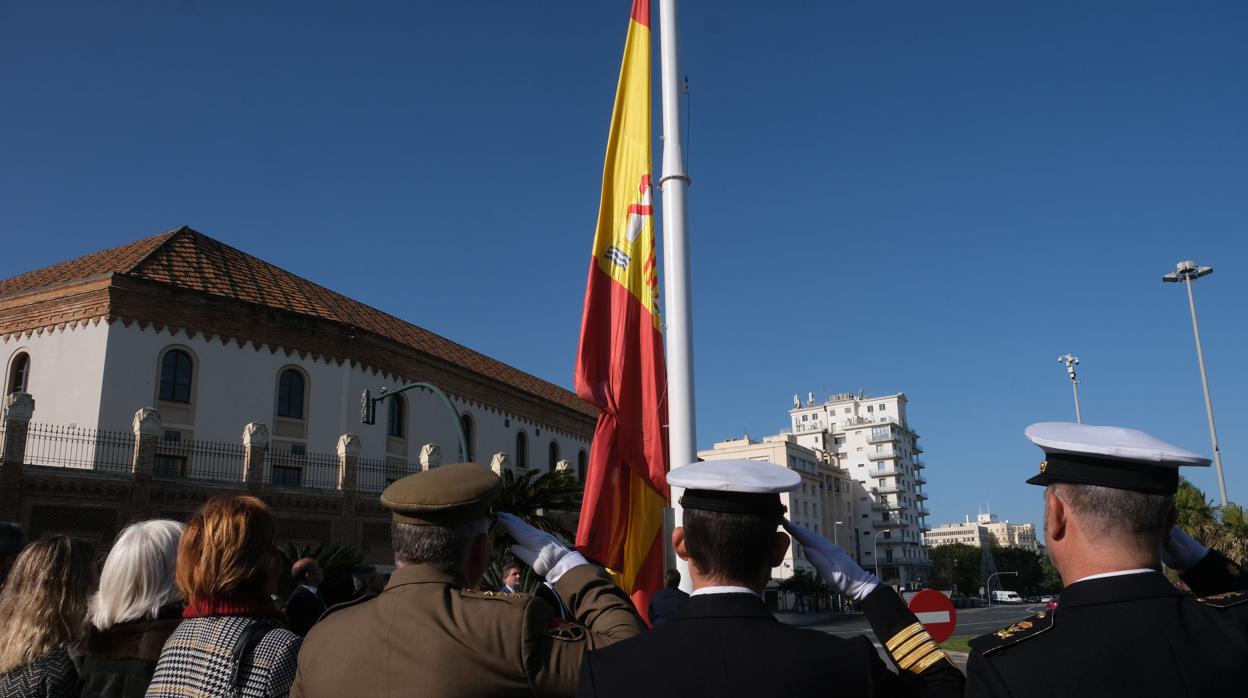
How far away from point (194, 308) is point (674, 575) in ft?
79.7

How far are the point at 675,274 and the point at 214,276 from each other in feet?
85.9

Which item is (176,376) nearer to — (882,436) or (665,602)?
(665,602)

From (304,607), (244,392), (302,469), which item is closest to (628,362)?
(304,607)

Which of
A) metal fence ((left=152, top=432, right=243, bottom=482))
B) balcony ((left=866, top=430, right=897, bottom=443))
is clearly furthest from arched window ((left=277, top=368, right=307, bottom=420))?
balcony ((left=866, top=430, right=897, bottom=443))

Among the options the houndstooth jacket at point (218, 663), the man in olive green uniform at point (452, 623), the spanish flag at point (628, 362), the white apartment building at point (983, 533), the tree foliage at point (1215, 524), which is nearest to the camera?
the man in olive green uniform at point (452, 623)

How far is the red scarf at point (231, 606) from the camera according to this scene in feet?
9.25

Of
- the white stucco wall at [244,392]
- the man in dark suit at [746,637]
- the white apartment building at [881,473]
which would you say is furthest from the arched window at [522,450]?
the white apartment building at [881,473]

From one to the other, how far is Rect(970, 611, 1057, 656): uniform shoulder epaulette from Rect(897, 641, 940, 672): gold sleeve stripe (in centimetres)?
22

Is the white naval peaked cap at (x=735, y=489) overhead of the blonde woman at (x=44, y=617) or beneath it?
overhead

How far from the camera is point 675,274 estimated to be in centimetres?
691

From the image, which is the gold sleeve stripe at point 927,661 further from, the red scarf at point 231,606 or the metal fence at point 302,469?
the metal fence at point 302,469

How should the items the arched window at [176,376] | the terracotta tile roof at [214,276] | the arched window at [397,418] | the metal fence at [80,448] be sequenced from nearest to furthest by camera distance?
the metal fence at [80,448] < the arched window at [176,376] < the terracotta tile roof at [214,276] < the arched window at [397,418]

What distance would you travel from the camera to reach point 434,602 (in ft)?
8.25

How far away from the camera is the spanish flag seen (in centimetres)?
682
